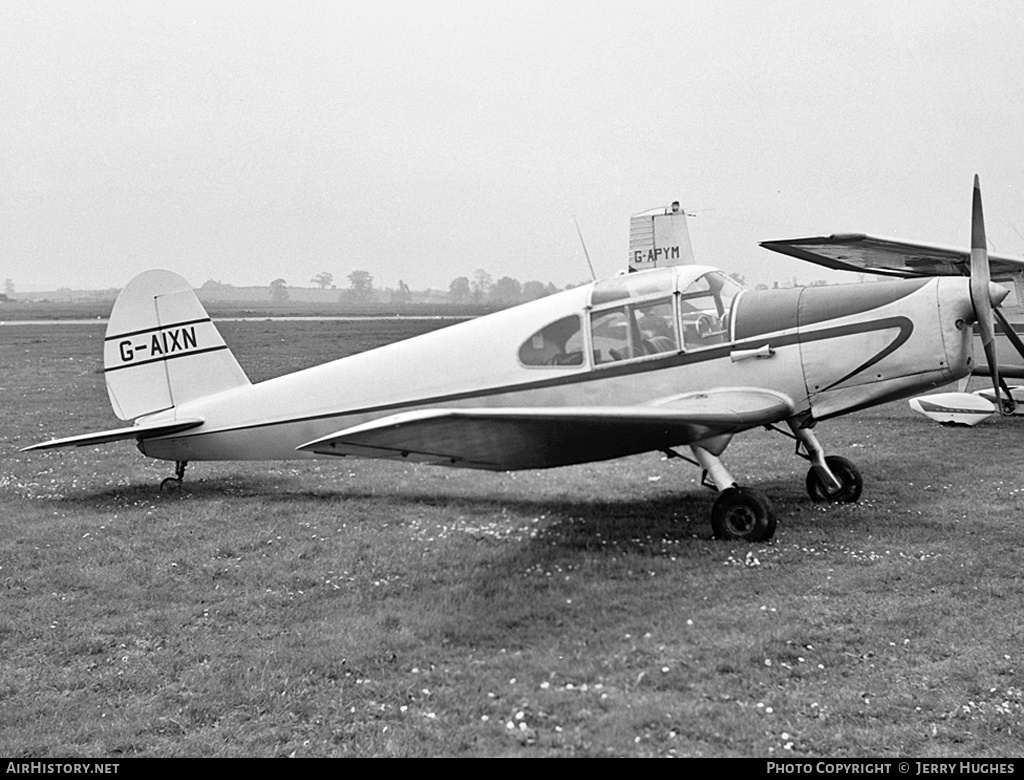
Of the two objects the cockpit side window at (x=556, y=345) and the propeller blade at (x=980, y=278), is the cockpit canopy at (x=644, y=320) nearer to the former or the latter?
the cockpit side window at (x=556, y=345)

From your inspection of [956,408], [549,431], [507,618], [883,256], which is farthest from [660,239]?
[507,618]

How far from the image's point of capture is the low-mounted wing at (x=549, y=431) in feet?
16.3

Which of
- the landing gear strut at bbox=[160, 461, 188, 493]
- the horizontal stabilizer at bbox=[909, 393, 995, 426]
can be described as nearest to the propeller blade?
→ the horizontal stabilizer at bbox=[909, 393, 995, 426]

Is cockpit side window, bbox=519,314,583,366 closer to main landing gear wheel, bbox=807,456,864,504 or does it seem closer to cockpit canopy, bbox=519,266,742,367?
cockpit canopy, bbox=519,266,742,367

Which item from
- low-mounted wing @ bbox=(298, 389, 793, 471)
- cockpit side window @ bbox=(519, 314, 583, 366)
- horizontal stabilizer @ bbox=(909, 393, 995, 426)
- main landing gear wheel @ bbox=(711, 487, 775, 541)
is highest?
cockpit side window @ bbox=(519, 314, 583, 366)

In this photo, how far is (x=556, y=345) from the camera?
266 inches

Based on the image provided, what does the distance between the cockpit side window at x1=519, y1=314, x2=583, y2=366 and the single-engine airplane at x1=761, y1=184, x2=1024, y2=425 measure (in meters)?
5.64

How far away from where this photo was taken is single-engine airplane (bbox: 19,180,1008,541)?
19.9ft

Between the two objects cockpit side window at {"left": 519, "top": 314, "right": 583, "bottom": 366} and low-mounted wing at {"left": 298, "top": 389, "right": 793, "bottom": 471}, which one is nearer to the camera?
low-mounted wing at {"left": 298, "top": 389, "right": 793, "bottom": 471}

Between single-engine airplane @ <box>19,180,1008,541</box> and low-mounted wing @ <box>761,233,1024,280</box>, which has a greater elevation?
low-mounted wing @ <box>761,233,1024,280</box>

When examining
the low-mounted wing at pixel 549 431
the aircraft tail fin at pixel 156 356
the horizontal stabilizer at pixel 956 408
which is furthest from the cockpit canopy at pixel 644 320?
the horizontal stabilizer at pixel 956 408

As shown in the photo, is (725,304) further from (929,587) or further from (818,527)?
(929,587)

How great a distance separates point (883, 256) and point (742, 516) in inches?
360

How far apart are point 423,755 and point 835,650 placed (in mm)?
2111
